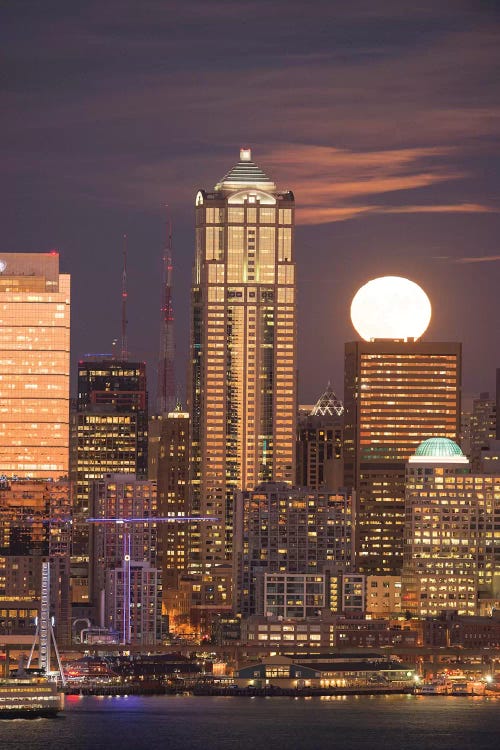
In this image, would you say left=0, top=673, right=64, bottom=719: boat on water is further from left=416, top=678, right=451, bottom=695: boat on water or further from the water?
left=416, top=678, right=451, bottom=695: boat on water

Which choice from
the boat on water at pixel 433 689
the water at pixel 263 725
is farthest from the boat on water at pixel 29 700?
the boat on water at pixel 433 689

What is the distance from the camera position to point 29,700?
589ft

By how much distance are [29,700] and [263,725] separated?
553 inches

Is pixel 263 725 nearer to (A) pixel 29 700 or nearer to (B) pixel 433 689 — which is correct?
(A) pixel 29 700

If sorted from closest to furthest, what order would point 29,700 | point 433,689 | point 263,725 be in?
point 263,725 → point 29,700 → point 433,689

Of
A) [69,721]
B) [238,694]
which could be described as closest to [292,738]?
[69,721]

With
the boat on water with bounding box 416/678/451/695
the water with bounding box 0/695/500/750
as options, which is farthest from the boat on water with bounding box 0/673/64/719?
the boat on water with bounding box 416/678/451/695

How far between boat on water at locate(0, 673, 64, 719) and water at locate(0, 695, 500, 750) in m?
1.13

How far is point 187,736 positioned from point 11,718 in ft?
46.8

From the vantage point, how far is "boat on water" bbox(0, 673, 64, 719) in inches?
7037

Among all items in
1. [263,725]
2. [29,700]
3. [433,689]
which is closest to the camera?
[263,725]

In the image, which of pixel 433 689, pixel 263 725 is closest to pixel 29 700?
pixel 263 725

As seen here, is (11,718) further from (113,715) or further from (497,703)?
(497,703)

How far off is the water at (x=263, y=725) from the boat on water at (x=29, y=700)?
A: 1.13 meters
